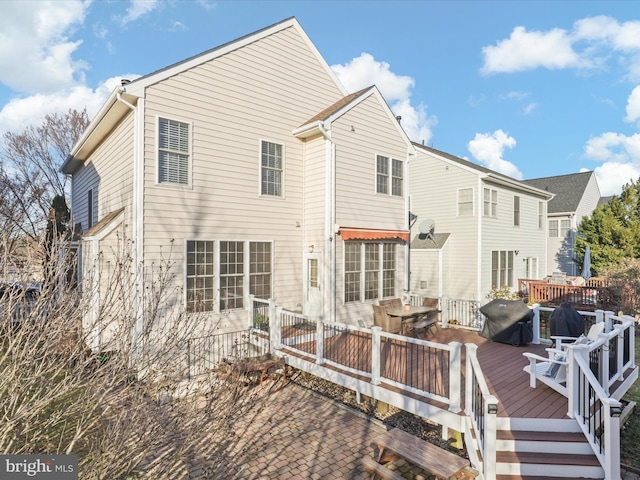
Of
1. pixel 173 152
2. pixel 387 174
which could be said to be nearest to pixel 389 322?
pixel 387 174

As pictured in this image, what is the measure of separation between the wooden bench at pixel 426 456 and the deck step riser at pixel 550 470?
0.49 meters

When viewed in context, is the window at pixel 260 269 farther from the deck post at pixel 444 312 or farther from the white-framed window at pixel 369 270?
the deck post at pixel 444 312

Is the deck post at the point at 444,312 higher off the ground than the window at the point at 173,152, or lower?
lower

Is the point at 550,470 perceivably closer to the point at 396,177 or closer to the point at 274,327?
the point at 274,327

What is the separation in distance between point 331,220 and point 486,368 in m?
5.69

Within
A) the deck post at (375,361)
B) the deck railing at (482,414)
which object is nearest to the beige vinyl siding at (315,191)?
the deck post at (375,361)

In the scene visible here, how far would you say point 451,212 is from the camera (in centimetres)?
1773

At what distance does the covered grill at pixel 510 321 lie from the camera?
30.0ft

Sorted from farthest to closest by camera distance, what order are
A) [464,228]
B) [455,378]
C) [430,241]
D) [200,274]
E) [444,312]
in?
[430,241], [464,228], [444,312], [200,274], [455,378]

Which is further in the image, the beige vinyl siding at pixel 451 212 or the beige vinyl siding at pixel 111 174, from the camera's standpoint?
the beige vinyl siding at pixel 451 212

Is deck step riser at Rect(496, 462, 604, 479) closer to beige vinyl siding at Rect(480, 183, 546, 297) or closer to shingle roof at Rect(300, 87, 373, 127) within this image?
shingle roof at Rect(300, 87, 373, 127)

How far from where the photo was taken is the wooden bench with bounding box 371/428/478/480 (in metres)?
4.53

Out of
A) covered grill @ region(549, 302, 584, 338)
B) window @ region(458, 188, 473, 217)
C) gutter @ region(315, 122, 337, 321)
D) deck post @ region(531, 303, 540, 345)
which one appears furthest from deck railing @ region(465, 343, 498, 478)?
window @ region(458, 188, 473, 217)

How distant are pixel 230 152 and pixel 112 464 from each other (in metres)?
8.29
